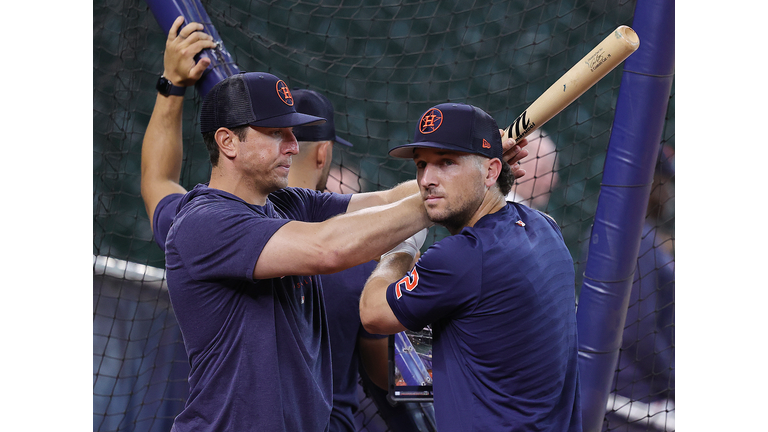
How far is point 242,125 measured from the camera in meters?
1.88

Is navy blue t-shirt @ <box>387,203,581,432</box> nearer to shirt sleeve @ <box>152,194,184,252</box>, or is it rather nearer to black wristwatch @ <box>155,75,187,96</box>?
shirt sleeve @ <box>152,194,184,252</box>

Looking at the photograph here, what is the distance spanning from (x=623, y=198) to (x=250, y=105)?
1570 millimetres

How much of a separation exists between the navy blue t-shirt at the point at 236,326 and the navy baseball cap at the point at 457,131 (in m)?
0.45

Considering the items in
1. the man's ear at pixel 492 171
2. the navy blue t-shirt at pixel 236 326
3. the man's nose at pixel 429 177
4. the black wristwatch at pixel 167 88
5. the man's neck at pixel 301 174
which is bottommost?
the navy blue t-shirt at pixel 236 326

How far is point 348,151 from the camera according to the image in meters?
4.64

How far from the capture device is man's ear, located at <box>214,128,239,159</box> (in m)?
1.91

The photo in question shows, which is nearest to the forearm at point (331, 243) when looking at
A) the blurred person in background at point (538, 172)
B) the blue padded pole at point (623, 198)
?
the blue padded pole at point (623, 198)

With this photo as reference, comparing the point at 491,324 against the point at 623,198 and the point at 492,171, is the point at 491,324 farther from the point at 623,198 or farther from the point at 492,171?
the point at 623,198

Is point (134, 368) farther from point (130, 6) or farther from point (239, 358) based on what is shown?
point (239, 358)

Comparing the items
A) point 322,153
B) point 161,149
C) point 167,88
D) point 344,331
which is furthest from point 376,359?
point 167,88

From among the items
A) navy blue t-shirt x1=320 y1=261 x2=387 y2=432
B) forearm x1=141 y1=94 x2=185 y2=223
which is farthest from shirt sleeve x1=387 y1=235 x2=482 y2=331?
forearm x1=141 y1=94 x2=185 y2=223

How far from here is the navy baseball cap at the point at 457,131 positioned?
5.76 feet

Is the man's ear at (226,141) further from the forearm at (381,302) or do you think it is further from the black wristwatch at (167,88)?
the black wristwatch at (167,88)

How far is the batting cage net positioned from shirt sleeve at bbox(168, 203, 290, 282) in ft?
4.66
